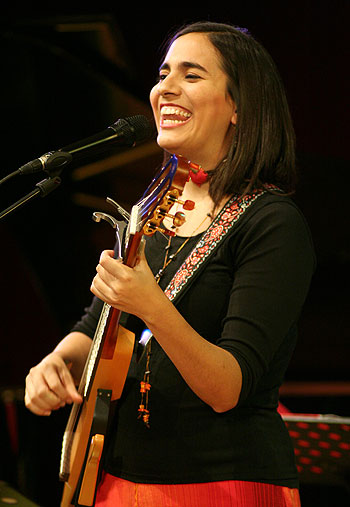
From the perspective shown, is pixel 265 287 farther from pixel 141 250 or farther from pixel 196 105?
pixel 196 105

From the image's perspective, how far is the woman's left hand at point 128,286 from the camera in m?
1.15

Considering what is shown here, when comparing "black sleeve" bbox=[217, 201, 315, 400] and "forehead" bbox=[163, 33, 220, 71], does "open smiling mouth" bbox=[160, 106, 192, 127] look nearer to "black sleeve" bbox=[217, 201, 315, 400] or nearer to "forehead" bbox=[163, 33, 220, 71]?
"forehead" bbox=[163, 33, 220, 71]

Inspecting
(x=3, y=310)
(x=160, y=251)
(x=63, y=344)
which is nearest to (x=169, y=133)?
(x=160, y=251)

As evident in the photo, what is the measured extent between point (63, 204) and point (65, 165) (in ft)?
8.89

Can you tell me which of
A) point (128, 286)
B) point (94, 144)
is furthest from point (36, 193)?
point (128, 286)

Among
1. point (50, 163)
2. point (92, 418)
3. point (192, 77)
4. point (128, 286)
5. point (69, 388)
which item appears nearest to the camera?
point (128, 286)

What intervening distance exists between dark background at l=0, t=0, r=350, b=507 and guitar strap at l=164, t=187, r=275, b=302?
1.82 metres

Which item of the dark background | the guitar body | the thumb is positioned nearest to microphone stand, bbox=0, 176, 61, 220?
the thumb

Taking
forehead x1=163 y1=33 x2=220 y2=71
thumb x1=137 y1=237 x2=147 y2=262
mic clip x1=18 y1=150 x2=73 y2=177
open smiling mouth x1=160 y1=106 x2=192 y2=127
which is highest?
forehead x1=163 y1=33 x2=220 y2=71

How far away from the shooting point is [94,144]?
4.27ft

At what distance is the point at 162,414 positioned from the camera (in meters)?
1.37

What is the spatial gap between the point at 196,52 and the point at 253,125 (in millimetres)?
247

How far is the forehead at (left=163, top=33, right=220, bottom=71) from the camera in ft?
5.29

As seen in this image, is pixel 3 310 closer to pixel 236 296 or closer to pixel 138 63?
pixel 138 63
